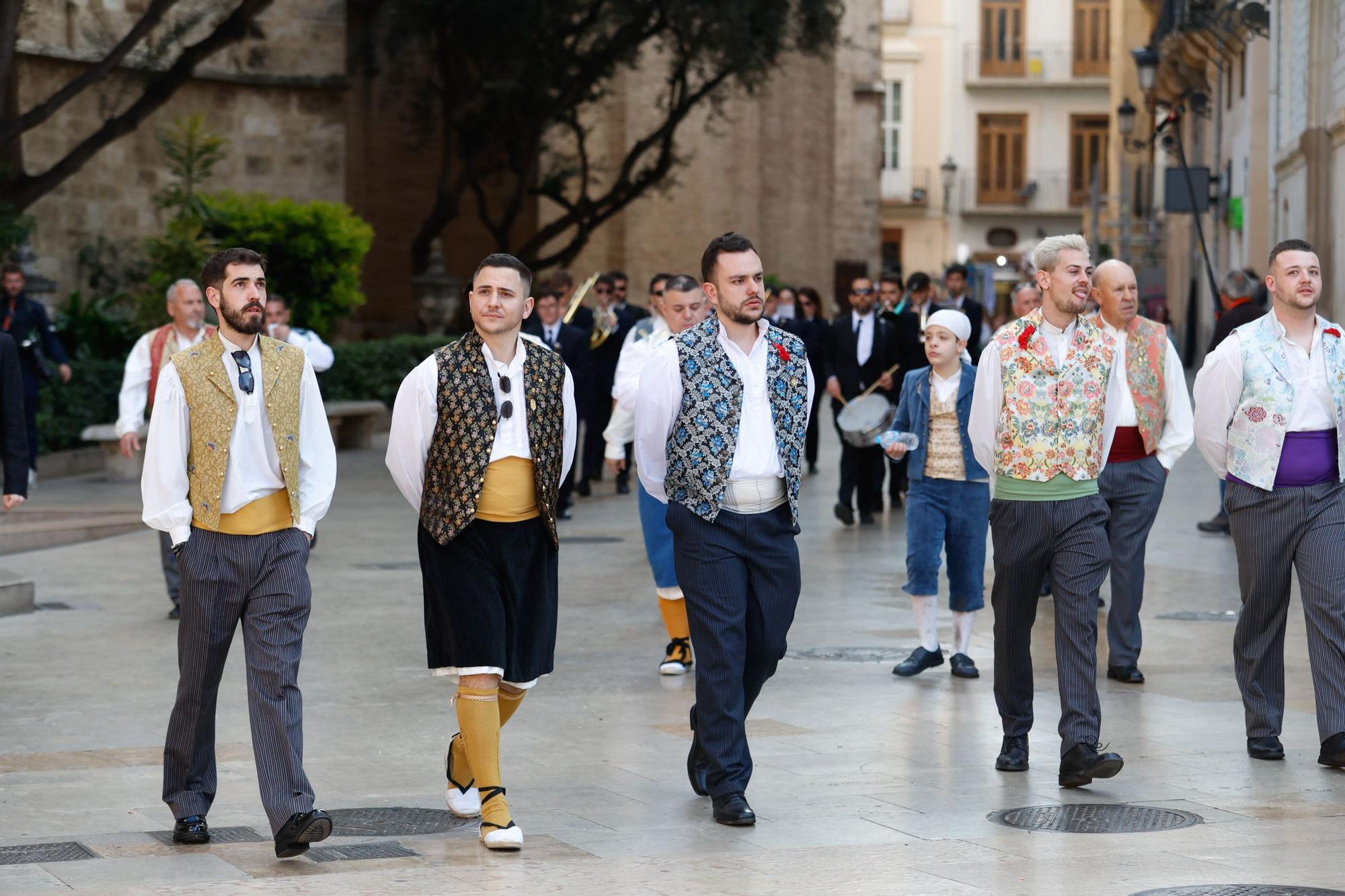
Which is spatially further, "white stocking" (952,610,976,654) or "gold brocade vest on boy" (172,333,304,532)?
"white stocking" (952,610,976,654)

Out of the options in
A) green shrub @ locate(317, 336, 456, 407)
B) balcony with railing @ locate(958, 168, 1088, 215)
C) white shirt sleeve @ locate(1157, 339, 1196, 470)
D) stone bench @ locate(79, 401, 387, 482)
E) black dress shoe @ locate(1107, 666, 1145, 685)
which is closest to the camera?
white shirt sleeve @ locate(1157, 339, 1196, 470)

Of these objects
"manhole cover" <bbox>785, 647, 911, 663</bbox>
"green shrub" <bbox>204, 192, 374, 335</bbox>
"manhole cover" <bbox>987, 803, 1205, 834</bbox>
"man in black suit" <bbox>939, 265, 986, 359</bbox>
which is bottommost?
"manhole cover" <bbox>785, 647, 911, 663</bbox>

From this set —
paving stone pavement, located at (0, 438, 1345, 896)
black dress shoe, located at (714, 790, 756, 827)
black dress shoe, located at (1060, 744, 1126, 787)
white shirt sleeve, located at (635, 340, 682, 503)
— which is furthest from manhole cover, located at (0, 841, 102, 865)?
black dress shoe, located at (1060, 744, 1126, 787)

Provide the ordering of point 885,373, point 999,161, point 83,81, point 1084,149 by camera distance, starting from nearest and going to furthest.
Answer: point 885,373, point 83,81, point 1084,149, point 999,161

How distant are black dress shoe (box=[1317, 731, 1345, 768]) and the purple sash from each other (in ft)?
3.07

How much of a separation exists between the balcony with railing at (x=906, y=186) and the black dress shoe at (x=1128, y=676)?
202 feet

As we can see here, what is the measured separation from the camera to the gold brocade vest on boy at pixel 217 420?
20.4ft

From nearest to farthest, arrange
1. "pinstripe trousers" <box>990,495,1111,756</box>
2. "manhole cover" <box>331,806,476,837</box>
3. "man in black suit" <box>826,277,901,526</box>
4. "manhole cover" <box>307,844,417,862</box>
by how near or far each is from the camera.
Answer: "manhole cover" <box>307,844,417,862</box>, "manhole cover" <box>331,806,476,837</box>, "pinstripe trousers" <box>990,495,1111,756</box>, "man in black suit" <box>826,277,901,526</box>

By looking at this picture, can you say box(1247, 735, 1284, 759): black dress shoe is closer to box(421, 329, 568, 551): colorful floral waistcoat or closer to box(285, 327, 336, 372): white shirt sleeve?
box(421, 329, 568, 551): colorful floral waistcoat

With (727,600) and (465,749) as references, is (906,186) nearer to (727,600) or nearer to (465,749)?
(727,600)

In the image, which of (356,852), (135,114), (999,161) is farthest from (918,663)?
(999,161)

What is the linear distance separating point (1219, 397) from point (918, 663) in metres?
2.30

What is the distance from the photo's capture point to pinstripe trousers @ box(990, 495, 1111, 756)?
286 inches

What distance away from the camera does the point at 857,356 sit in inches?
670
